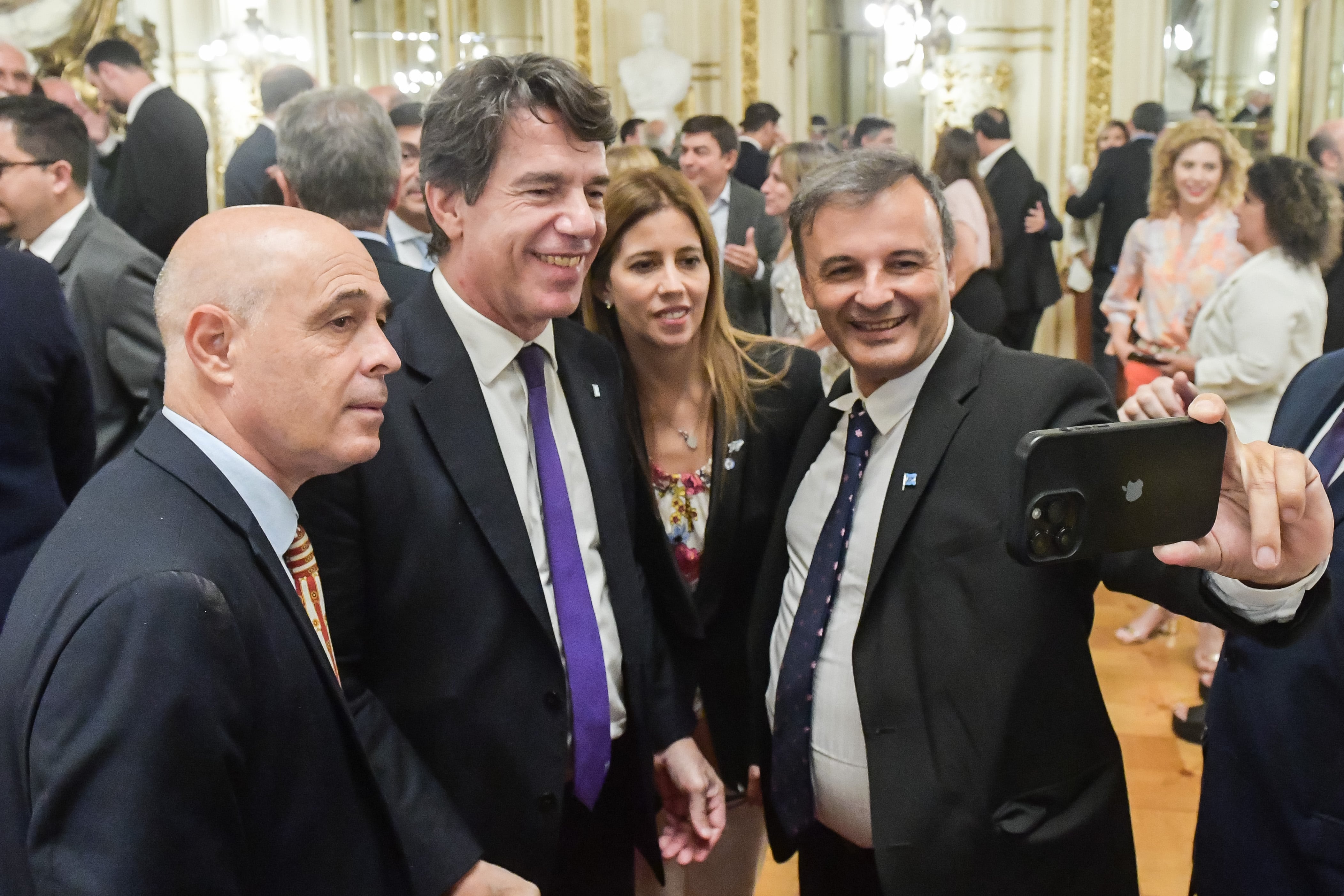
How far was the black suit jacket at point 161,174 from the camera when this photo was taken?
15.4ft

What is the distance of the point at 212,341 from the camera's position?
1146 mm

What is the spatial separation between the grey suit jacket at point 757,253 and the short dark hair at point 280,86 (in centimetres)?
186

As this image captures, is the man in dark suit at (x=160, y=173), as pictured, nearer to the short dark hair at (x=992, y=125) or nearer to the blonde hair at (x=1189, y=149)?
the blonde hair at (x=1189, y=149)

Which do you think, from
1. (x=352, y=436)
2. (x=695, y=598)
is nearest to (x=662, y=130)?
(x=695, y=598)

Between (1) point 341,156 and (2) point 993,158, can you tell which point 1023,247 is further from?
(1) point 341,156

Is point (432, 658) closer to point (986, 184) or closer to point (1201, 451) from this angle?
point (1201, 451)

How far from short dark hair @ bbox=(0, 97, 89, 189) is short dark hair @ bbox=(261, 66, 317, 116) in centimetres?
184

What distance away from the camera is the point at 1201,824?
162cm

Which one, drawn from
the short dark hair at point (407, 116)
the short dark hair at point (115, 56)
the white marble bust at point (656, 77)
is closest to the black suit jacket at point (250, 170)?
the short dark hair at point (407, 116)

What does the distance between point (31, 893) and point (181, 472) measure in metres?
0.41

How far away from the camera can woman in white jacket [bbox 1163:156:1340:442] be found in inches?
129

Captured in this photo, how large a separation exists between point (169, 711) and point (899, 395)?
1.09m

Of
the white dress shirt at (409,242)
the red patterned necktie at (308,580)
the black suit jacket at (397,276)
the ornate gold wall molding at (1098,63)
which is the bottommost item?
the red patterned necktie at (308,580)

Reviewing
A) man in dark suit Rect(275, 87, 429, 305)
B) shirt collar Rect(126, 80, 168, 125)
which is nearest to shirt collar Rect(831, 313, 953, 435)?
man in dark suit Rect(275, 87, 429, 305)
